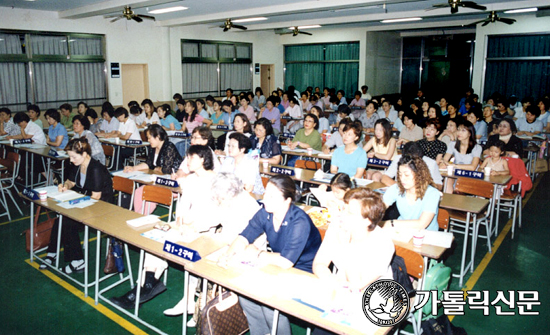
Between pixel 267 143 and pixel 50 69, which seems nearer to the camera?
pixel 267 143

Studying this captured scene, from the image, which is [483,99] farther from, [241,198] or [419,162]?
[241,198]

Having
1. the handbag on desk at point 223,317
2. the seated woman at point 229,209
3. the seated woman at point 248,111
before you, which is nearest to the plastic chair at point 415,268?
the seated woman at point 229,209

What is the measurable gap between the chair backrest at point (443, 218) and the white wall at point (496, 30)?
11186 millimetres

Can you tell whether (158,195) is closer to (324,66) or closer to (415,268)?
(415,268)

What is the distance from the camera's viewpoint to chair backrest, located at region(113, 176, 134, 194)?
461 cm

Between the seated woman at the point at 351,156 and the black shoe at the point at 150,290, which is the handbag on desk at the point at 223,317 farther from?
the seated woman at the point at 351,156

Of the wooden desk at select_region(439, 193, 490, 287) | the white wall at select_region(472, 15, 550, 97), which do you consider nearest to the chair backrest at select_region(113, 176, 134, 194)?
the wooden desk at select_region(439, 193, 490, 287)

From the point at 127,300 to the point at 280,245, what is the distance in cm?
156

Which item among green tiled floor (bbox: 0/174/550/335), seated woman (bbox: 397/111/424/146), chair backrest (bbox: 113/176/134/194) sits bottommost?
green tiled floor (bbox: 0/174/550/335)

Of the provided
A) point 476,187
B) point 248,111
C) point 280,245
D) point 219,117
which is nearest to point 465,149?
point 476,187

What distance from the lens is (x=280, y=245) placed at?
9.51 ft

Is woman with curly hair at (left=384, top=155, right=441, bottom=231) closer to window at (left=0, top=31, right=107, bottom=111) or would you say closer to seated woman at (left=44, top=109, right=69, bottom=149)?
seated woman at (left=44, top=109, right=69, bottom=149)

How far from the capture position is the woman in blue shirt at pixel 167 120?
8.80 m

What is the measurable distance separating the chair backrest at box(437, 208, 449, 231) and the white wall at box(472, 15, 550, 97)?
11.2 metres
